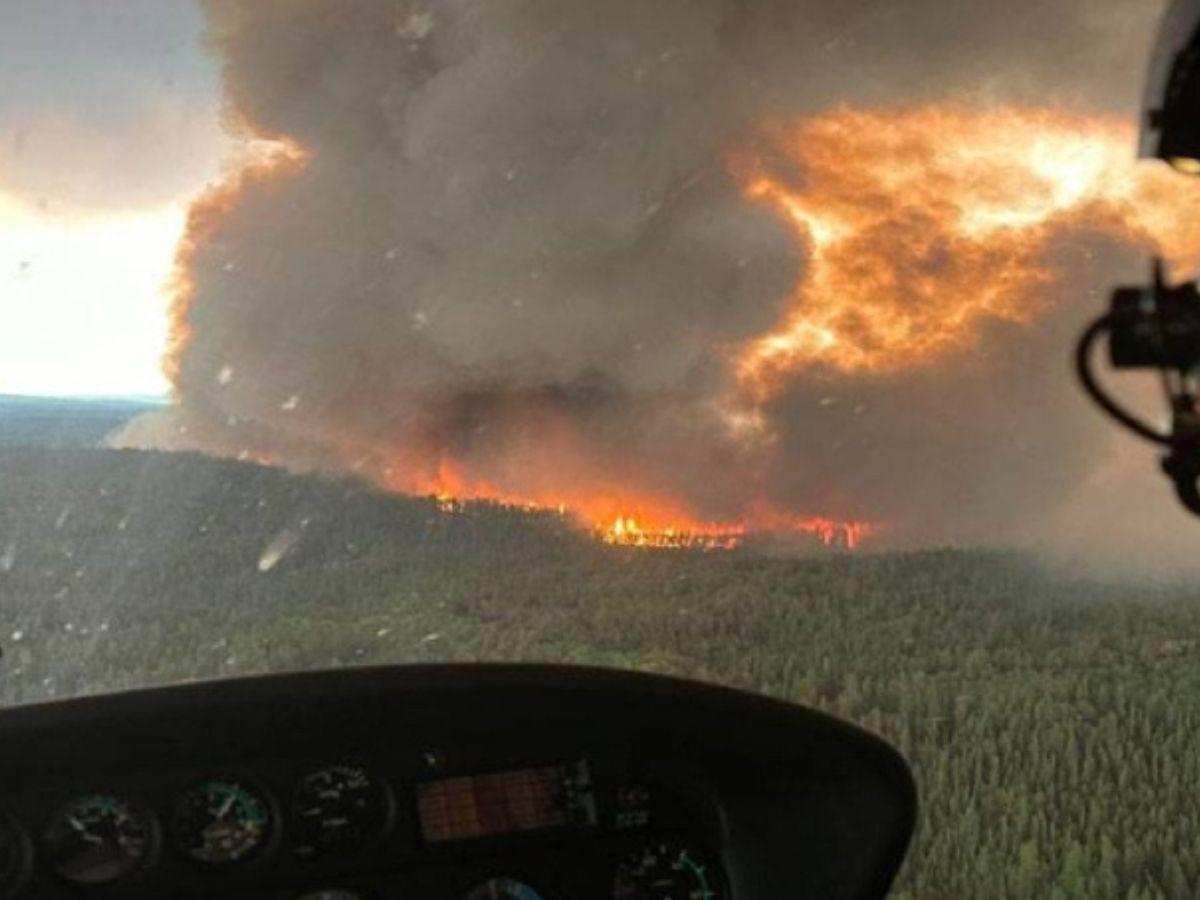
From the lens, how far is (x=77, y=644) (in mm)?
2619

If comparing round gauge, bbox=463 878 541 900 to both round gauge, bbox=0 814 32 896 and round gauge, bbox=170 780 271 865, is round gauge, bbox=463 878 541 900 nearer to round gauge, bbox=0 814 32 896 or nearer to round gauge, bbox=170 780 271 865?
round gauge, bbox=170 780 271 865

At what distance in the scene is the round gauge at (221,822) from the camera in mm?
1680

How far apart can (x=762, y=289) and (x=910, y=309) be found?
13.1 inches

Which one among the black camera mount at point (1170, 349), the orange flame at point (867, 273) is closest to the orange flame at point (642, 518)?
the orange flame at point (867, 273)

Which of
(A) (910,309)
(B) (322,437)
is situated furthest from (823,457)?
(B) (322,437)

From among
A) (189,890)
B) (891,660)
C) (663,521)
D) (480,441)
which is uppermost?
(480,441)

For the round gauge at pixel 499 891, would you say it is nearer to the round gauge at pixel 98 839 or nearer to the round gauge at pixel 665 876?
the round gauge at pixel 665 876

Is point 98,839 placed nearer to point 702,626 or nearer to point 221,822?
point 221,822

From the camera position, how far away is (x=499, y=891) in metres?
1.80

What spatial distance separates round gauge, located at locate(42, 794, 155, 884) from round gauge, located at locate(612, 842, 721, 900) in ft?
1.76

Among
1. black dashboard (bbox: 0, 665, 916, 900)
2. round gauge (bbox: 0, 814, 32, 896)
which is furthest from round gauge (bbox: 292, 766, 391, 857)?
round gauge (bbox: 0, 814, 32, 896)

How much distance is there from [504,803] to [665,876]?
0.70 feet

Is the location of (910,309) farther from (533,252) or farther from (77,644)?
(77,644)

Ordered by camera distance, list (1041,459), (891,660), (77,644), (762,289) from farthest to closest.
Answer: (762,289) → (1041,459) → (891,660) → (77,644)
